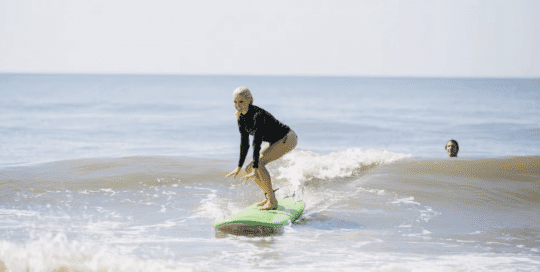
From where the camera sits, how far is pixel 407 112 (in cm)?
3438

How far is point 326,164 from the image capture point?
10430 mm

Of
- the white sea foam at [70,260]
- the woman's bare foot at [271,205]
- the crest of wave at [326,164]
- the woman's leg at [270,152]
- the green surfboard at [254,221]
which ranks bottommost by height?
the white sea foam at [70,260]

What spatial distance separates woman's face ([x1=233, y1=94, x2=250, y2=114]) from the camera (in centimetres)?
587

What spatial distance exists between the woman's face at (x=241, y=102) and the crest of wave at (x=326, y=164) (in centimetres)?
349

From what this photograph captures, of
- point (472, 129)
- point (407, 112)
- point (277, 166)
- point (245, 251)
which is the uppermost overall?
point (407, 112)

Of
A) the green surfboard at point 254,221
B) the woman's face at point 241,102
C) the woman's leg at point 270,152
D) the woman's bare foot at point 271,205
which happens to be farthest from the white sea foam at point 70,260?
the woman's face at point 241,102

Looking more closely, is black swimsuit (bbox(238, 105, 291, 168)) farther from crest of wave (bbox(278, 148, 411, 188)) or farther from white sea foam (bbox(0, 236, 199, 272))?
crest of wave (bbox(278, 148, 411, 188))

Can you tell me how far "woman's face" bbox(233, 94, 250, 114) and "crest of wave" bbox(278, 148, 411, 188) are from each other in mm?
3492

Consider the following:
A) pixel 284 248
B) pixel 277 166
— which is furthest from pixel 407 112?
pixel 284 248

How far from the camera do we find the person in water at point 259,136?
5.97 meters

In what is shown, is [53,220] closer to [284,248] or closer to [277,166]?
[284,248]

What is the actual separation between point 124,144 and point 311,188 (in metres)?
11.8

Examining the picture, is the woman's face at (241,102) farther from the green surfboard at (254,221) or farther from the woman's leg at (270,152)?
the green surfboard at (254,221)

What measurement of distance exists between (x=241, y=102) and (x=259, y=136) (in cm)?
49
